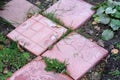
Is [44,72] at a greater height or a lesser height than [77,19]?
lesser

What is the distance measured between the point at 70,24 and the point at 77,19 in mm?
80

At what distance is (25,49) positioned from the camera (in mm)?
2539

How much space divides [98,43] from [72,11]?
1.31 ft

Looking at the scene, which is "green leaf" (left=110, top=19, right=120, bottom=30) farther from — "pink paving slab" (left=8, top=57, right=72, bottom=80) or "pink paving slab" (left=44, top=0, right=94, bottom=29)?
"pink paving slab" (left=8, top=57, right=72, bottom=80)

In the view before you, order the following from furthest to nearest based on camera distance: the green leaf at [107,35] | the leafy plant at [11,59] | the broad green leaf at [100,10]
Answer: the broad green leaf at [100,10] → the green leaf at [107,35] → the leafy plant at [11,59]

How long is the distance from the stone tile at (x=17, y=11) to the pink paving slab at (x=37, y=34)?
8 centimetres

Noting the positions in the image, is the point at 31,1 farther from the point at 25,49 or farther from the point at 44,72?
the point at 44,72

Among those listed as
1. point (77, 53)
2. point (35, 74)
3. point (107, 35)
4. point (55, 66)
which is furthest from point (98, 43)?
point (35, 74)

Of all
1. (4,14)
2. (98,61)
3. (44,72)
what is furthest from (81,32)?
(4,14)

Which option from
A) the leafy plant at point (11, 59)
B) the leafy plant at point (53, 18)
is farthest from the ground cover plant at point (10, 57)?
the leafy plant at point (53, 18)

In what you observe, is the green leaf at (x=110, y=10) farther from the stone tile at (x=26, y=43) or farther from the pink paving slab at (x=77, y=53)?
the stone tile at (x=26, y=43)

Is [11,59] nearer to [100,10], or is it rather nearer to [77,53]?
[77,53]

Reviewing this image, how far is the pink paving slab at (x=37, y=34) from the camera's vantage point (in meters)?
2.53

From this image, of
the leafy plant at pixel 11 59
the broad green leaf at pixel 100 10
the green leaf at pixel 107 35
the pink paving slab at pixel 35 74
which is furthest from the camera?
the broad green leaf at pixel 100 10
